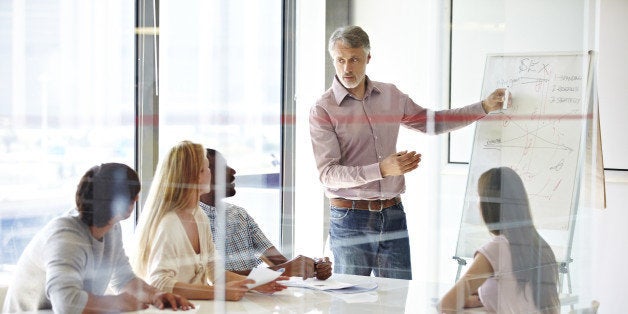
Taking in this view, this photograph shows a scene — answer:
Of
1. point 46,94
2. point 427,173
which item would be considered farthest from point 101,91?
point 427,173

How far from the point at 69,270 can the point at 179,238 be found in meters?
0.38

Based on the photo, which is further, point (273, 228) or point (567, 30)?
point (273, 228)

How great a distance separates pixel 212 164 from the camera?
3.04 m

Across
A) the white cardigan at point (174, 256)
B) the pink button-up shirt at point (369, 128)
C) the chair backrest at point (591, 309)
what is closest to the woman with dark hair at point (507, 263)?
the chair backrest at point (591, 309)

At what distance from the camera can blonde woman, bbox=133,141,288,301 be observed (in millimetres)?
2781

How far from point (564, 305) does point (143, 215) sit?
62.2 inches

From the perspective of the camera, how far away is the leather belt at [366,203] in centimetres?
305

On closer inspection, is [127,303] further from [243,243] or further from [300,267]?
[300,267]

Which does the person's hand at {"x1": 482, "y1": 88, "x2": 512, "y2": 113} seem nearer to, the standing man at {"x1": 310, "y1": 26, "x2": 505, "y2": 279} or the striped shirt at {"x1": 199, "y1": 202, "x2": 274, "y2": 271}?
the standing man at {"x1": 310, "y1": 26, "x2": 505, "y2": 279}

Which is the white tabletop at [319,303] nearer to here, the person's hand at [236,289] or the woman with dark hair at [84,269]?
the person's hand at [236,289]

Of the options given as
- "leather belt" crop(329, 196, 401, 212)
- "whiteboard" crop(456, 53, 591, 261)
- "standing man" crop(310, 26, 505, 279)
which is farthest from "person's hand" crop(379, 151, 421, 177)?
"whiteboard" crop(456, 53, 591, 261)

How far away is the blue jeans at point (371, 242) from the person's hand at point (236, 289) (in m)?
0.38

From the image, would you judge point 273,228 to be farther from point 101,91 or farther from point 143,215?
point 101,91

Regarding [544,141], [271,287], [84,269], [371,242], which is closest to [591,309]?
[544,141]
